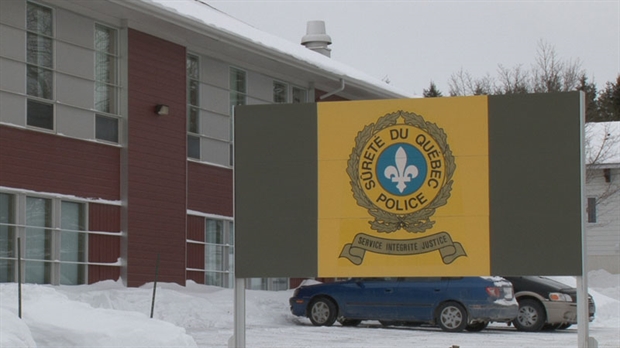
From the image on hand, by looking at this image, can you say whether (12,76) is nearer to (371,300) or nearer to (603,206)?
(371,300)

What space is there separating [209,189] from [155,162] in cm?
270

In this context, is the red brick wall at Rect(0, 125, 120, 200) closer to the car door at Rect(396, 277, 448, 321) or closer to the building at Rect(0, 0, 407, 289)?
the building at Rect(0, 0, 407, 289)

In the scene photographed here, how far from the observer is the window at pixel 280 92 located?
31.8m

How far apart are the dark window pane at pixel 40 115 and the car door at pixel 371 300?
267 inches

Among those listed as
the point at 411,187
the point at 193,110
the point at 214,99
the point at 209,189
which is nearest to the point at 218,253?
the point at 209,189

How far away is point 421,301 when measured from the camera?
24.8 m

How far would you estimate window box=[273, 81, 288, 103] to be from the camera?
31.8 metres

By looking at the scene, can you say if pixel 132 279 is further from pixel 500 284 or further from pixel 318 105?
pixel 318 105

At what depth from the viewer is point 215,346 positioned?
64.3 feet

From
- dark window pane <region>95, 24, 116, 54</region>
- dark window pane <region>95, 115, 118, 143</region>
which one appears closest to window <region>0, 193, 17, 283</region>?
dark window pane <region>95, 115, 118, 143</region>

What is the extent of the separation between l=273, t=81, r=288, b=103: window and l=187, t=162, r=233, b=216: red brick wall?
9.55ft

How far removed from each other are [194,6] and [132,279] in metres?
7.42

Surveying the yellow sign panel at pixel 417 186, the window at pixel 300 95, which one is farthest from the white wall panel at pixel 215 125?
the yellow sign panel at pixel 417 186

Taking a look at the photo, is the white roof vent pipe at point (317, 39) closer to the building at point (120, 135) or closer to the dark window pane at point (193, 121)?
the building at point (120, 135)
